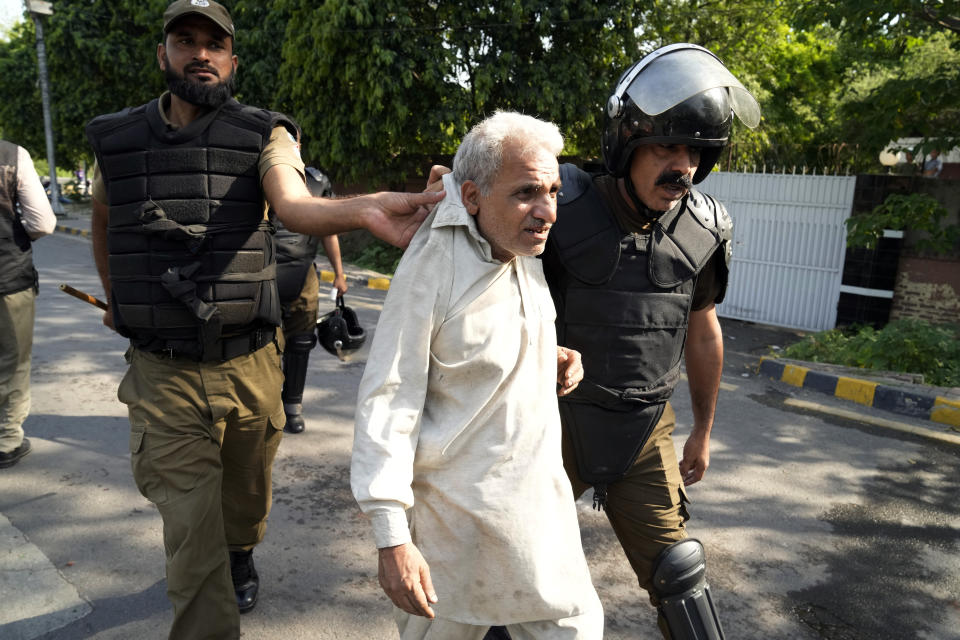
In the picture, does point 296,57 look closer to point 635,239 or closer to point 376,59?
point 376,59

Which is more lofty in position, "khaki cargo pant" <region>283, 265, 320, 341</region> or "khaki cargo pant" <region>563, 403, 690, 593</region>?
"khaki cargo pant" <region>283, 265, 320, 341</region>

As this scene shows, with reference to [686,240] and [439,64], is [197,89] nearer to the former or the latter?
[686,240]

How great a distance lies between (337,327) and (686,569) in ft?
9.59

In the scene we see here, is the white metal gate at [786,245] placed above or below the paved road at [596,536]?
above

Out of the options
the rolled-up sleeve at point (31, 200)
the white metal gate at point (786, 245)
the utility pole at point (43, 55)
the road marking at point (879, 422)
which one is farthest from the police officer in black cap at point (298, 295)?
the utility pole at point (43, 55)

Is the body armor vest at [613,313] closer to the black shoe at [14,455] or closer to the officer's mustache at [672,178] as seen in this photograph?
the officer's mustache at [672,178]

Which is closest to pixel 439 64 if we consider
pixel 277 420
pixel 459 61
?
pixel 459 61

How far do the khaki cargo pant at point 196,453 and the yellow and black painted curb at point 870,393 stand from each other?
208 inches

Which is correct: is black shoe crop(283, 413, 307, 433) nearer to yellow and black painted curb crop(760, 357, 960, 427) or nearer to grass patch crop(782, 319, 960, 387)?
yellow and black painted curb crop(760, 357, 960, 427)

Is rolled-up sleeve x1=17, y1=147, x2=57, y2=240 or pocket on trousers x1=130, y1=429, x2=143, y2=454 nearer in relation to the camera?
pocket on trousers x1=130, y1=429, x2=143, y2=454

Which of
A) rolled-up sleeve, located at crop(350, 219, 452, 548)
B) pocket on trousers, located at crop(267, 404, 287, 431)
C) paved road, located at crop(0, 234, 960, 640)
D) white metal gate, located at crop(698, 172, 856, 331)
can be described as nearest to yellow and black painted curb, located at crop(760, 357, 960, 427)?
paved road, located at crop(0, 234, 960, 640)

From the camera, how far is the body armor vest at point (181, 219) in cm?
248

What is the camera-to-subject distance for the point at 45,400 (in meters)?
5.41

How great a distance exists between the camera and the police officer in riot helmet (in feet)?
7.48
